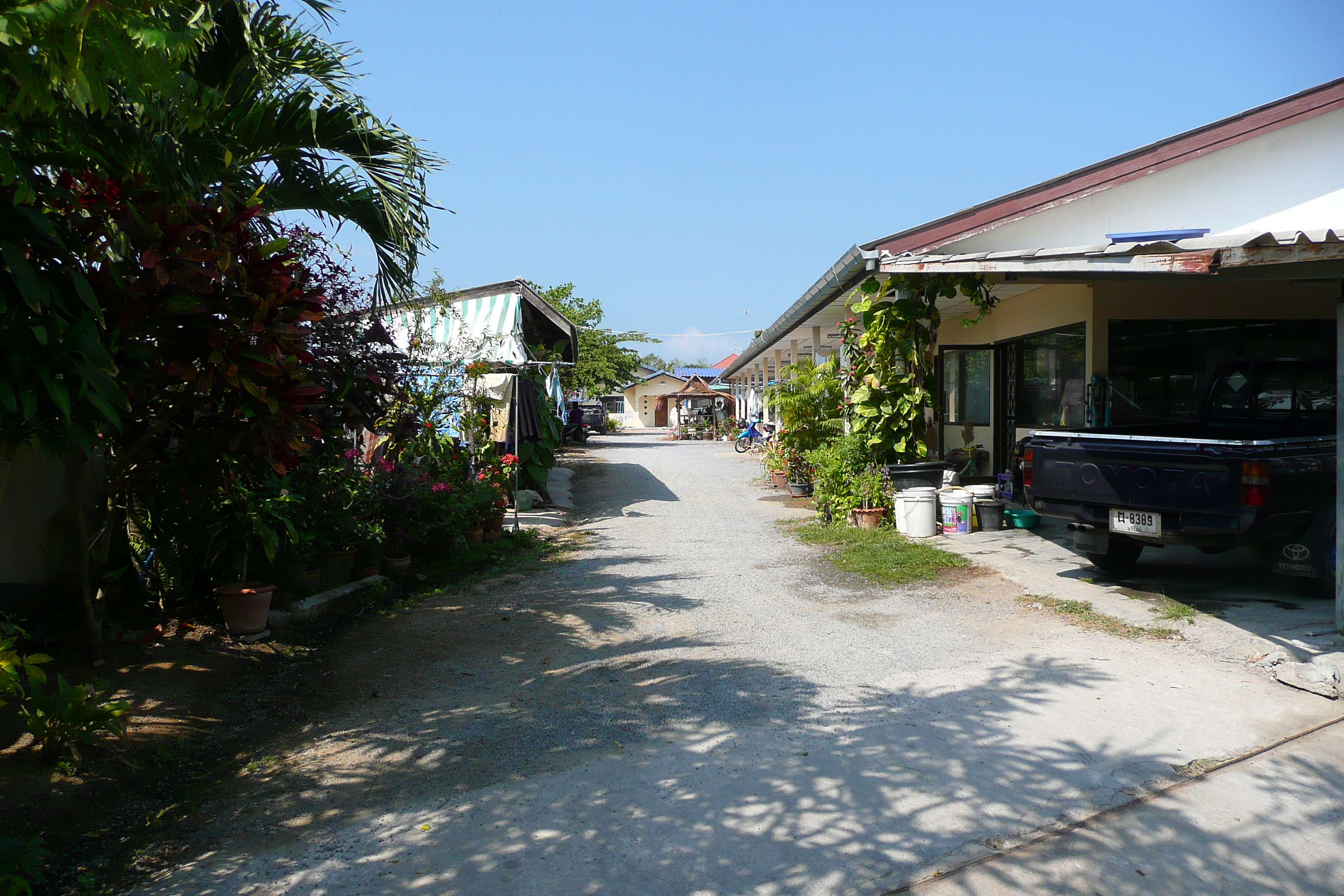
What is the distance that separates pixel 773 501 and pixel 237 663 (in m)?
10.2

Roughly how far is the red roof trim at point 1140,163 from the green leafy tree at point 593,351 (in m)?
28.6

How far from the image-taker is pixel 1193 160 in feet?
33.9

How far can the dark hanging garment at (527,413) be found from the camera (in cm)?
1296

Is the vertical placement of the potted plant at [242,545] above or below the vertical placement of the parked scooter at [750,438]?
below

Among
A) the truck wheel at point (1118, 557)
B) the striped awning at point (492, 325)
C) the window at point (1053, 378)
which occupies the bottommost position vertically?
the truck wheel at point (1118, 557)

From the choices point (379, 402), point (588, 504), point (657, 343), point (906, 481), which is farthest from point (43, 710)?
point (657, 343)

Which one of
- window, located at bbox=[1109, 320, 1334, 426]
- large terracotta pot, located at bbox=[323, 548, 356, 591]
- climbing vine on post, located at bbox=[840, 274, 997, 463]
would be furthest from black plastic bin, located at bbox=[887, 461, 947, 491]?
large terracotta pot, located at bbox=[323, 548, 356, 591]

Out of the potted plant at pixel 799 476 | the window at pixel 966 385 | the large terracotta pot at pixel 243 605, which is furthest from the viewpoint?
the potted plant at pixel 799 476

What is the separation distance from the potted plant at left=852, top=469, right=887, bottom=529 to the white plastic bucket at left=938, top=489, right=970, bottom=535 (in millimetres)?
808

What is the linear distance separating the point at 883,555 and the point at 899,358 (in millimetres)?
2709

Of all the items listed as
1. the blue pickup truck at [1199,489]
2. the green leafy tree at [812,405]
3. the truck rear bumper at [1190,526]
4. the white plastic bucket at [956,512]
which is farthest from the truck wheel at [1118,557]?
the green leafy tree at [812,405]

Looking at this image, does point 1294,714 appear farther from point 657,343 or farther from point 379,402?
point 657,343

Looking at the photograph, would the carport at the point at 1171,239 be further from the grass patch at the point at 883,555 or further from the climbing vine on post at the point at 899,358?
the grass patch at the point at 883,555

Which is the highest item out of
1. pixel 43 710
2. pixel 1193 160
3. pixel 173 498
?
pixel 1193 160
